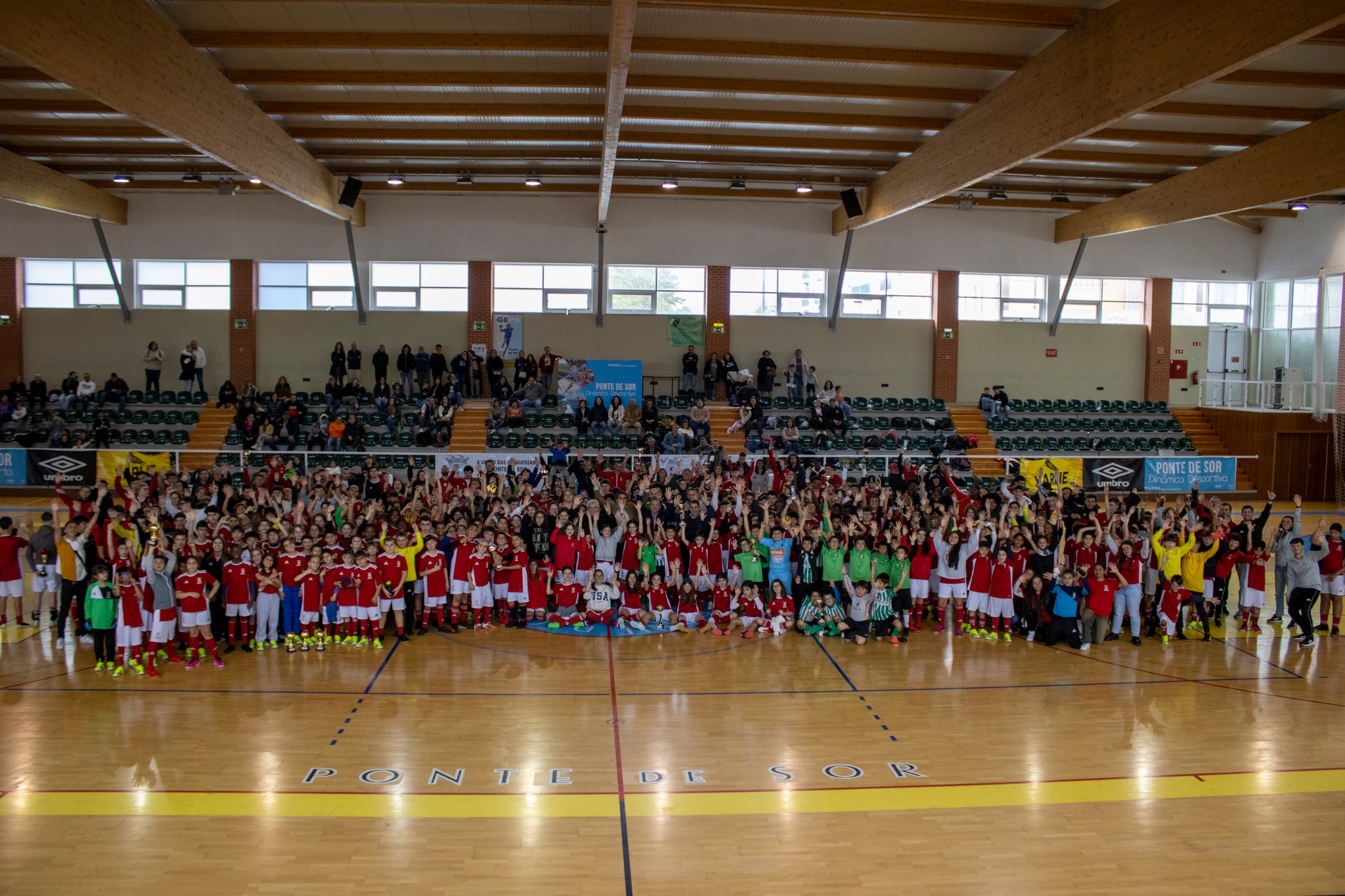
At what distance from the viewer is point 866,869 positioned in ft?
22.1

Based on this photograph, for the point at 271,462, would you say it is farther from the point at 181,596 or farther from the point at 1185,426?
the point at 1185,426

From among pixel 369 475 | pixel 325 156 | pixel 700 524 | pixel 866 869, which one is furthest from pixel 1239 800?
pixel 325 156

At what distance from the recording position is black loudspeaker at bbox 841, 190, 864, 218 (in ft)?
76.6

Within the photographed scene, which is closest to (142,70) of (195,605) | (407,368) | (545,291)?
(195,605)

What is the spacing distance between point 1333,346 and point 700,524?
25.1 m

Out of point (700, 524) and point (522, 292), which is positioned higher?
point (522, 292)

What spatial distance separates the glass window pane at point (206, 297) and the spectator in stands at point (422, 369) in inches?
256

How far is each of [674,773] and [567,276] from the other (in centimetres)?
2121

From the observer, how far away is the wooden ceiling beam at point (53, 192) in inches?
831

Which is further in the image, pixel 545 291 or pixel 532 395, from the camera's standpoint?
pixel 545 291

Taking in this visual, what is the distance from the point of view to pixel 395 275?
2716 centimetres

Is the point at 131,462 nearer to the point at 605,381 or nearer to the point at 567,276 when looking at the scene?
the point at 605,381

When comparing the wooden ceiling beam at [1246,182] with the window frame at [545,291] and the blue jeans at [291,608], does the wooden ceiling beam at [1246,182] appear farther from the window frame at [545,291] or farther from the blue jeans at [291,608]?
the blue jeans at [291,608]

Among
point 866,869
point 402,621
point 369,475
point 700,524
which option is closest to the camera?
point 866,869
